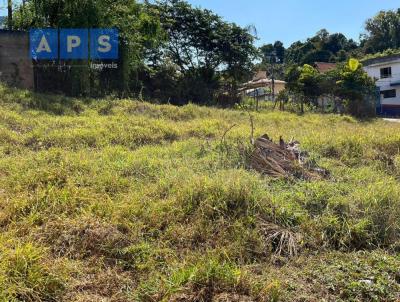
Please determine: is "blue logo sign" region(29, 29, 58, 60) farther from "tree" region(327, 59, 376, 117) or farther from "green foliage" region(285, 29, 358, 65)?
"green foliage" region(285, 29, 358, 65)

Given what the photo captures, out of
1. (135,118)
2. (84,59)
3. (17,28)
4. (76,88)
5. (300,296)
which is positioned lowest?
(300,296)

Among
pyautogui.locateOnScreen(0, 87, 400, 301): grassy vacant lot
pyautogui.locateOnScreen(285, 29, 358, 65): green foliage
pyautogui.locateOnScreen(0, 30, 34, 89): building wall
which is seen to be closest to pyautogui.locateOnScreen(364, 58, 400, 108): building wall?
pyautogui.locateOnScreen(285, 29, 358, 65): green foliage

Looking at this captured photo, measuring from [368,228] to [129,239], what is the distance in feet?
7.18

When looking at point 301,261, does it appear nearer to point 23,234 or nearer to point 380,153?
point 23,234

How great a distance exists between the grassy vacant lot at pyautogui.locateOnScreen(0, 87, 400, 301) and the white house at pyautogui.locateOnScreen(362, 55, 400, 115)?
949 inches

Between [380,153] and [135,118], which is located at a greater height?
[135,118]

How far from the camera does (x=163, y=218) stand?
11.8ft

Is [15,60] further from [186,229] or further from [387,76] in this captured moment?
[387,76]

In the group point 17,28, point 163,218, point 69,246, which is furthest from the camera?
point 17,28

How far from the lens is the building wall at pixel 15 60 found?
32.6ft

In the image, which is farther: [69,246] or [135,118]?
[135,118]

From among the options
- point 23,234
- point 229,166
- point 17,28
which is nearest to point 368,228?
point 229,166

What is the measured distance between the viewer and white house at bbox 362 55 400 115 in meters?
27.0

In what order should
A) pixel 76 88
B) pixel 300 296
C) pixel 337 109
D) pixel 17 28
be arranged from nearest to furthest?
pixel 300 296
pixel 76 88
pixel 17 28
pixel 337 109
